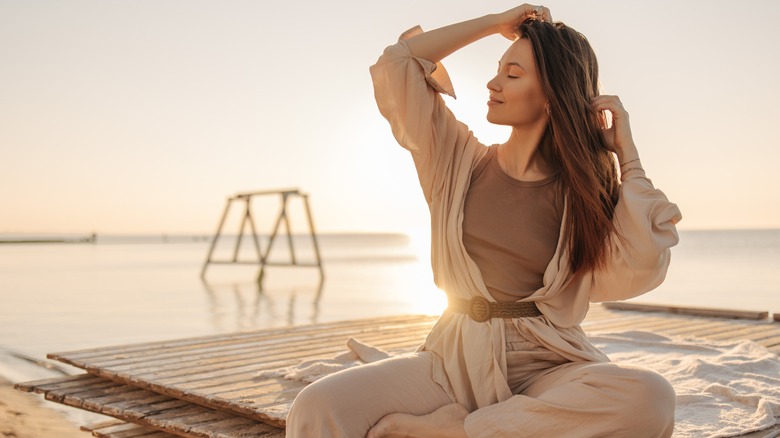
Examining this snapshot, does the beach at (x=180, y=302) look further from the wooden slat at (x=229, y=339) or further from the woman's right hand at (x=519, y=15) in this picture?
the woman's right hand at (x=519, y=15)

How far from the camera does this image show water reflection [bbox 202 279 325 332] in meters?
8.69

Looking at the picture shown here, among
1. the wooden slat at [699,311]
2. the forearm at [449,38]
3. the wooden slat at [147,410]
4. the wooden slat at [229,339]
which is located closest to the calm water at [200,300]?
the wooden slat at [229,339]

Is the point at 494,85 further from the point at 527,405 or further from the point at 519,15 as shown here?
the point at 527,405

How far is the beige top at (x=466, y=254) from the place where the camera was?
1.81 meters

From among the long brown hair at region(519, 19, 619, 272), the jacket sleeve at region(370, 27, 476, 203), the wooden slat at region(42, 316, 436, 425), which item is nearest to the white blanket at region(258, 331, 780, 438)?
the wooden slat at region(42, 316, 436, 425)

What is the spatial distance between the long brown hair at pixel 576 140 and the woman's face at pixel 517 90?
0.09 feet

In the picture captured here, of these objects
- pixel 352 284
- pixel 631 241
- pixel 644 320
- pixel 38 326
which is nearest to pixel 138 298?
pixel 38 326

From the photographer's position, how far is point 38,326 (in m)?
Answer: 8.05

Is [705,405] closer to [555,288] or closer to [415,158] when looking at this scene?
[555,288]

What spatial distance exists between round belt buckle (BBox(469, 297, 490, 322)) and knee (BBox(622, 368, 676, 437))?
35cm

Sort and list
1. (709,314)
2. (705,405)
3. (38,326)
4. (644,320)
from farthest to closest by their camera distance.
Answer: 1. (38,326)
2. (709,314)
3. (644,320)
4. (705,405)

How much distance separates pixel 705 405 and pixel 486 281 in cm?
139

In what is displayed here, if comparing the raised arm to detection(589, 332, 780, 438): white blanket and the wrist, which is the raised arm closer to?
the wrist

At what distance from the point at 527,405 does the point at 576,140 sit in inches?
25.1
